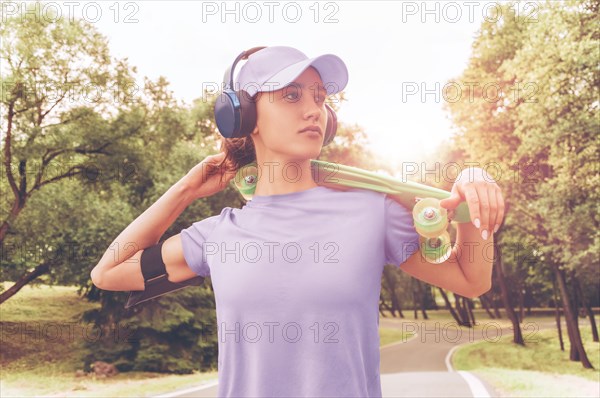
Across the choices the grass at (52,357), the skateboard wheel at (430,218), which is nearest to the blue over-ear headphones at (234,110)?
the skateboard wheel at (430,218)

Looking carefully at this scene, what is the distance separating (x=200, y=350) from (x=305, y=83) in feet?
60.2

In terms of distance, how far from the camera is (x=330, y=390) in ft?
7.00

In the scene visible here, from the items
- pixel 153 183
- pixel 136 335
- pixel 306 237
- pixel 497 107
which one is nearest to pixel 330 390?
pixel 306 237

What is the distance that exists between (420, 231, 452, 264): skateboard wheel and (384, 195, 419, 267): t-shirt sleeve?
2.1 inches

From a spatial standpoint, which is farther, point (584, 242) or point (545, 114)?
point (584, 242)

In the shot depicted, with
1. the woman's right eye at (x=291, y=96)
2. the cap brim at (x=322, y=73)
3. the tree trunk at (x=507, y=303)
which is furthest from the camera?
the tree trunk at (x=507, y=303)

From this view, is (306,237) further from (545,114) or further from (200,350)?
(200,350)

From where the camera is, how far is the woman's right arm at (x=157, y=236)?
107 inches

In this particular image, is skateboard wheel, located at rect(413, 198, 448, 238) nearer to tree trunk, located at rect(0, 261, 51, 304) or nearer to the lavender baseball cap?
the lavender baseball cap

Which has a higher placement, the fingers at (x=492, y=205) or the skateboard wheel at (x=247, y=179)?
the skateboard wheel at (x=247, y=179)

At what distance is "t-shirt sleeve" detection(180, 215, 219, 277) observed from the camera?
2641mm

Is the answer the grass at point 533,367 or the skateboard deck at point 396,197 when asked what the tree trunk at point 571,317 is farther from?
the skateboard deck at point 396,197

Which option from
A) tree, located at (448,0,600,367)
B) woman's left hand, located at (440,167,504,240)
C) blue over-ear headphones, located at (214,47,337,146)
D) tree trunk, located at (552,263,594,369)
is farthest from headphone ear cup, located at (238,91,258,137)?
tree trunk, located at (552,263,594,369)

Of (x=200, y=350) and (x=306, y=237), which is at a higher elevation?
(x=306, y=237)
